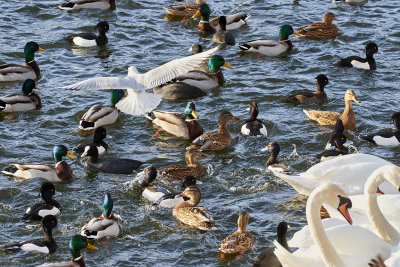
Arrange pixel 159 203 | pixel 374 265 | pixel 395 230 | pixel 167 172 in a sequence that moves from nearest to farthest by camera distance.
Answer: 1. pixel 374 265
2. pixel 395 230
3. pixel 159 203
4. pixel 167 172

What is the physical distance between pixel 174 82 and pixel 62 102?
1904 millimetres

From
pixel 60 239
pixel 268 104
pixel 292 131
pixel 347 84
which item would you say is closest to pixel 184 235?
pixel 60 239

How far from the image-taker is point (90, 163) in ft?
40.4

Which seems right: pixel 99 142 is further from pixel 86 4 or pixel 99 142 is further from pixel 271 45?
pixel 86 4

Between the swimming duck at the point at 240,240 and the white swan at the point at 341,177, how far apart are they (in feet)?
3.68

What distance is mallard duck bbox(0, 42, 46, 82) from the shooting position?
50.0 feet

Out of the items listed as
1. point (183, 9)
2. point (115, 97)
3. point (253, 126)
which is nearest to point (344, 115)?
point (253, 126)

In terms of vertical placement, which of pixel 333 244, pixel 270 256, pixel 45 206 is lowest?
pixel 45 206

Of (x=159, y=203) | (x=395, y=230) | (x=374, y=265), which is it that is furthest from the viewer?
(x=159, y=203)

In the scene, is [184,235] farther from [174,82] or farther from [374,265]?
[174,82]

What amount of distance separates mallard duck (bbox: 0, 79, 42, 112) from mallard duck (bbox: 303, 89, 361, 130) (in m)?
4.32

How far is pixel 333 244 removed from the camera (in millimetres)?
8961

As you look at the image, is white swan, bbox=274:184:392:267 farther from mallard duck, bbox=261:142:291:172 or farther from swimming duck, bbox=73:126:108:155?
swimming duck, bbox=73:126:108:155

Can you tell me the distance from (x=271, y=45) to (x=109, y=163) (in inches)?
216
